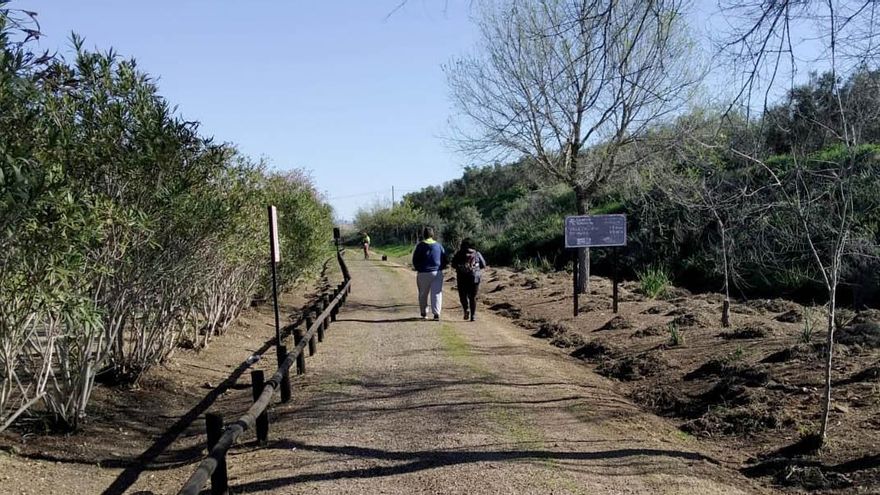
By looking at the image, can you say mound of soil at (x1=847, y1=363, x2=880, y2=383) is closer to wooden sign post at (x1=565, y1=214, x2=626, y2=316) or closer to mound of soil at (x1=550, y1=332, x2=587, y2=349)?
mound of soil at (x1=550, y1=332, x2=587, y2=349)

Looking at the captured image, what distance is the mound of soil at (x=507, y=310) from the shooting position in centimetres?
1706

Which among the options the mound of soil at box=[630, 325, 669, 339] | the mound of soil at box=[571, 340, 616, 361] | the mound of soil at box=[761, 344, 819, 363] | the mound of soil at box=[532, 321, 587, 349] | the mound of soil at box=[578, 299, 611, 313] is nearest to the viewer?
the mound of soil at box=[761, 344, 819, 363]

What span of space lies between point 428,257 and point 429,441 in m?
8.27

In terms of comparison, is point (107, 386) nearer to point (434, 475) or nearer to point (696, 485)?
point (434, 475)

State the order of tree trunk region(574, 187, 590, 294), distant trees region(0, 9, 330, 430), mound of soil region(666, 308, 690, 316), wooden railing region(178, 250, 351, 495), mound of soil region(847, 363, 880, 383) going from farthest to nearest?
tree trunk region(574, 187, 590, 294), mound of soil region(666, 308, 690, 316), mound of soil region(847, 363, 880, 383), distant trees region(0, 9, 330, 430), wooden railing region(178, 250, 351, 495)

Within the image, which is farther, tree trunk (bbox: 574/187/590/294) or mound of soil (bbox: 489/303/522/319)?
tree trunk (bbox: 574/187/590/294)

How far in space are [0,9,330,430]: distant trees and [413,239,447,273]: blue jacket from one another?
12.9 ft

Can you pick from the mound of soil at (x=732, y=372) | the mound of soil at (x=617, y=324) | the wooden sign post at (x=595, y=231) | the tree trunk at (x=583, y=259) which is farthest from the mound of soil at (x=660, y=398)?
the tree trunk at (x=583, y=259)

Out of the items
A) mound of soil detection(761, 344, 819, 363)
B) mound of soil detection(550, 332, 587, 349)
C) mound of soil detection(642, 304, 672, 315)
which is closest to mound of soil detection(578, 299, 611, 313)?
mound of soil detection(642, 304, 672, 315)

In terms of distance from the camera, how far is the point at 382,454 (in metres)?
6.03

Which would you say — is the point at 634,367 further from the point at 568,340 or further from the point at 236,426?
the point at 236,426

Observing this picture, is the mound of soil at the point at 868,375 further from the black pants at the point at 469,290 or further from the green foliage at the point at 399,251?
the green foliage at the point at 399,251

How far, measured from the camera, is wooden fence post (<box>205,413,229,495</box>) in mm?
4777

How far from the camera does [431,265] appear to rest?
1450 cm
